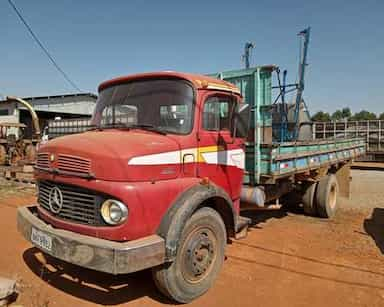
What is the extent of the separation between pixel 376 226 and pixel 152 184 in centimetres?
572

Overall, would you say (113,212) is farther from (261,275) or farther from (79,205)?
(261,275)

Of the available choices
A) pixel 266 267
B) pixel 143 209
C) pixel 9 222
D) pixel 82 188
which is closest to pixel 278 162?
pixel 266 267

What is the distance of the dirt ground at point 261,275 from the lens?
3596 mm

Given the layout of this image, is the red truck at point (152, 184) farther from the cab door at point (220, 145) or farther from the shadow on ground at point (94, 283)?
the shadow on ground at point (94, 283)

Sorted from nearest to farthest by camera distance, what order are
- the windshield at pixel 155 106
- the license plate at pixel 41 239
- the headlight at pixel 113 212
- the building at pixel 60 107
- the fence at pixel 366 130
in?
the headlight at pixel 113 212, the license plate at pixel 41 239, the windshield at pixel 155 106, the fence at pixel 366 130, the building at pixel 60 107

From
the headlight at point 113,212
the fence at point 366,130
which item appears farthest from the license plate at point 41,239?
the fence at point 366,130

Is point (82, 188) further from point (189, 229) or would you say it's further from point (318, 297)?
point (318, 297)

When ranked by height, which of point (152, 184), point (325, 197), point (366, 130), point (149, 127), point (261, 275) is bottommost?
point (261, 275)

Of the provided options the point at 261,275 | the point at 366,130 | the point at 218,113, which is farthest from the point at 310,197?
the point at 366,130

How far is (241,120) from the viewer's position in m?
4.18

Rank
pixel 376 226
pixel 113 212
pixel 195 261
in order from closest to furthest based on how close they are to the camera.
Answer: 1. pixel 113 212
2. pixel 195 261
3. pixel 376 226

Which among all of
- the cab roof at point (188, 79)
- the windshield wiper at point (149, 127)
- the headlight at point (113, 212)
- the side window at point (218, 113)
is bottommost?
the headlight at point (113, 212)

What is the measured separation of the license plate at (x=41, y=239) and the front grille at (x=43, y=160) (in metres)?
0.68

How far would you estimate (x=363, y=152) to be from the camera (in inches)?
445
